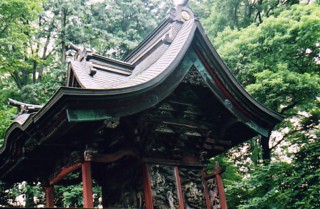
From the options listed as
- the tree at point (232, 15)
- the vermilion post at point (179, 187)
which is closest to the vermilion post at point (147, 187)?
the vermilion post at point (179, 187)

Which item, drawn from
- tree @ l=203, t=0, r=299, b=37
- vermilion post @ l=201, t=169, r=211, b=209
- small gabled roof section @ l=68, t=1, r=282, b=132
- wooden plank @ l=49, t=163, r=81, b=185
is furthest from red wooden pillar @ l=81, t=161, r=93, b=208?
tree @ l=203, t=0, r=299, b=37

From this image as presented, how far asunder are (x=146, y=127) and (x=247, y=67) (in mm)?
10440

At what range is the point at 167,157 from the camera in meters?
6.23

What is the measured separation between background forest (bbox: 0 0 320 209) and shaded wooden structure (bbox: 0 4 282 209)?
539 cm

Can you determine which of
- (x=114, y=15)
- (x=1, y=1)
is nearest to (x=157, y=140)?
(x=1, y=1)

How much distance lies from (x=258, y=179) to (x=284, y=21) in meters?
6.04

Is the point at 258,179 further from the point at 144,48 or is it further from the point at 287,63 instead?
the point at 144,48

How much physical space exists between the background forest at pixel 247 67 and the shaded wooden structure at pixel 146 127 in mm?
5387

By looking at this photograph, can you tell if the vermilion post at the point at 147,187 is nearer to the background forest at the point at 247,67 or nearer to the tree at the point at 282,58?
the background forest at the point at 247,67

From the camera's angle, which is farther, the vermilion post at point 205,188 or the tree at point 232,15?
the tree at point 232,15

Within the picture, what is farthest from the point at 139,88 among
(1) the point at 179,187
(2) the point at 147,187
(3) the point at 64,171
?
(3) the point at 64,171

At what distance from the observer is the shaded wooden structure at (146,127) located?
17.4 feet

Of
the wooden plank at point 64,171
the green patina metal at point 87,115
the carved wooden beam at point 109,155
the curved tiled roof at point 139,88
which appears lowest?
the wooden plank at point 64,171

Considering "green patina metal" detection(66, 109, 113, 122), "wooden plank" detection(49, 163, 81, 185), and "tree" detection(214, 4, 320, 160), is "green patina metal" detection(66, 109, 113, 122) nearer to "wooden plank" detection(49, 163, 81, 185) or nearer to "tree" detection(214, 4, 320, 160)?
"wooden plank" detection(49, 163, 81, 185)
